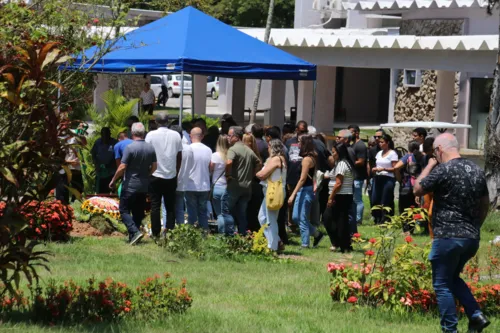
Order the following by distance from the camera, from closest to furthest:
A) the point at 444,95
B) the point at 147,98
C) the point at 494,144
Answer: the point at 494,144 < the point at 444,95 < the point at 147,98

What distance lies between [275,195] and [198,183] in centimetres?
125

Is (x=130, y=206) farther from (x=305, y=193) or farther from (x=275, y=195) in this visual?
(x=305, y=193)

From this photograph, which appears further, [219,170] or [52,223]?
[219,170]

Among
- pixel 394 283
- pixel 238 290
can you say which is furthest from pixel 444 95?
pixel 394 283

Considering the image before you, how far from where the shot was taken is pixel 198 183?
13.4 metres

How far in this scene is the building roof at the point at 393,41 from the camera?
2234cm

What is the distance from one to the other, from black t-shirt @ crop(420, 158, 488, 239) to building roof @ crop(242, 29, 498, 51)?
Answer: 14846 millimetres

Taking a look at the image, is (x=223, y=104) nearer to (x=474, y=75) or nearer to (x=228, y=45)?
(x=474, y=75)

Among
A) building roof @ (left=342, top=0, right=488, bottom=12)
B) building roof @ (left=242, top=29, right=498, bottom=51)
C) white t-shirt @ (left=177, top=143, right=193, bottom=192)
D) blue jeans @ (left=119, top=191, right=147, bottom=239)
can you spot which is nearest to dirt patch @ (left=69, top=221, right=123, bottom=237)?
blue jeans @ (left=119, top=191, right=147, bottom=239)

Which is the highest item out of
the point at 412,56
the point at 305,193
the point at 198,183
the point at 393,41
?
the point at 393,41

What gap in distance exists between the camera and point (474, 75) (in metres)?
29.8

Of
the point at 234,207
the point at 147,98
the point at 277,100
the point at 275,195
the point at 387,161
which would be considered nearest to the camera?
the point at 275,195

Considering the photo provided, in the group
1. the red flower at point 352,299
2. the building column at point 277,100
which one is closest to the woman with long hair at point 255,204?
the red flower at point 352,299

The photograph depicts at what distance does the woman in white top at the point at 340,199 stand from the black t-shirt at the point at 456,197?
5.17 meters
